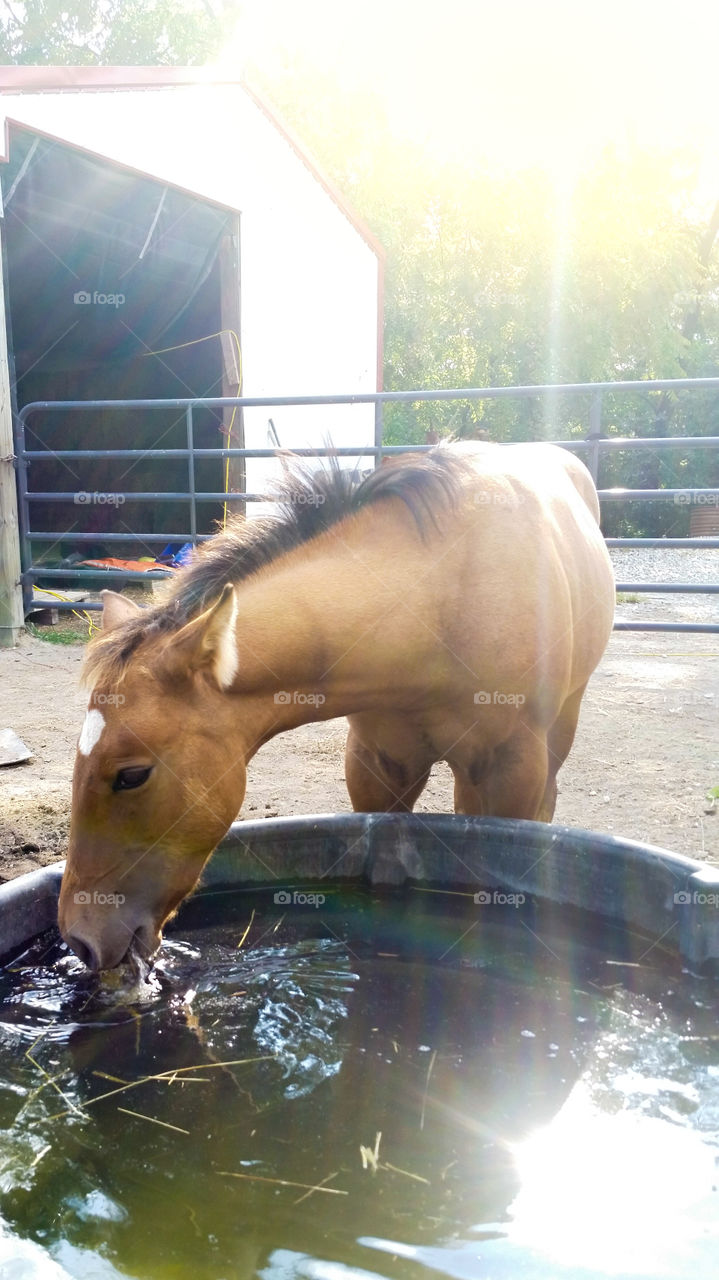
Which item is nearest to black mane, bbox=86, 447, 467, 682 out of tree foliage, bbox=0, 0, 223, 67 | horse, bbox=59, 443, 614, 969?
horse, bbox=59, 443, 614, 969

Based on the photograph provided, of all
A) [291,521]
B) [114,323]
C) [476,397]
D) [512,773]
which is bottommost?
[512,773]

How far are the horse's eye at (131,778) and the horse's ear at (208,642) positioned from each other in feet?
0.70

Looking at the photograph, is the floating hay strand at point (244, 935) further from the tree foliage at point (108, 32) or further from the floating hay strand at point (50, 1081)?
the tree foliage at point (108, 32)

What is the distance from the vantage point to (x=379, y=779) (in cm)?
277

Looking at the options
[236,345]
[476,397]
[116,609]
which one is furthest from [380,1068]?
[236,345]

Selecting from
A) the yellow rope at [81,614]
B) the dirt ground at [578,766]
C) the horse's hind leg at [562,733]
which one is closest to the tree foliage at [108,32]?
the yellow rope at [81,614]

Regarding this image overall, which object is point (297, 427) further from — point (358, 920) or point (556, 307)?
point (556, 307)

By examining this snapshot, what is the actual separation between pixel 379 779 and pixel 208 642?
39.9 inches

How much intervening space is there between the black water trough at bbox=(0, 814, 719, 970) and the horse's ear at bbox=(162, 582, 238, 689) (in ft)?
2.14

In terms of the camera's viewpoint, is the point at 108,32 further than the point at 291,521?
Yes

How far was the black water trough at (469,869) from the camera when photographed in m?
2.11

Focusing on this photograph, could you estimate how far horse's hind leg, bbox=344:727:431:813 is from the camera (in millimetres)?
2699

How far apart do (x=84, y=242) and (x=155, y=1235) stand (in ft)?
28.5

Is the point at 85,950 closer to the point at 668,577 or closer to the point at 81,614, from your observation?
the point at 81,614
